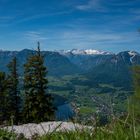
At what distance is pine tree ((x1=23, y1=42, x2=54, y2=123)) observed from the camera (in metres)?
51.4

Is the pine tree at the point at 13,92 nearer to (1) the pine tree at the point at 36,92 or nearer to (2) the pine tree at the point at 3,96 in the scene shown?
(2) the pine tree at the point at 3,96

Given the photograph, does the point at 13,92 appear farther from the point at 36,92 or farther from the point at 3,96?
the point at 36,92

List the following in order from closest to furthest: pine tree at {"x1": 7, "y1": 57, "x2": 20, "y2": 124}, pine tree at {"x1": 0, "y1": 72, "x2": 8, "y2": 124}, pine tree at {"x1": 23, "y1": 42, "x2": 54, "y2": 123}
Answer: pine tree at {"x1": 23, "y1": 42, "x2": 54, "y2": 123} → pine tree at {"x1": 0, "y1": 72, "x2": 8, "y2": 124} → pine tree at {"x1": 7, "y1": 57, "x2": 20, "y2": 124}

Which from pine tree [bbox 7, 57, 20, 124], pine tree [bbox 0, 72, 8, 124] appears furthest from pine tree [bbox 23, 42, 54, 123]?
pine tree [bbox 7, 57, 20, 124]

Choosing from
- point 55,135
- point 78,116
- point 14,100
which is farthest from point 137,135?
point 14,100

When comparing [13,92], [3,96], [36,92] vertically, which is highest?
[36,92]

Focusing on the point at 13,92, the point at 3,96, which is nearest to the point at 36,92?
the point at 3,96

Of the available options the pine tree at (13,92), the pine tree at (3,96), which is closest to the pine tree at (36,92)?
the pine tree at (3,96)

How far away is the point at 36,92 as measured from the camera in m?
53.7

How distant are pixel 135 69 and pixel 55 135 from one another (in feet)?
138

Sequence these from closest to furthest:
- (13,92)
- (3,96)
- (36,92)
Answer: (36,92), (3,96), (13,92)

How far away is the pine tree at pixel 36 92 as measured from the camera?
5138 cm

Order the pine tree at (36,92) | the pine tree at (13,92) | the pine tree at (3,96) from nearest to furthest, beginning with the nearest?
the pine tree at (36,92) < the pine tree at (3,96) < the pine tree at (13,92)

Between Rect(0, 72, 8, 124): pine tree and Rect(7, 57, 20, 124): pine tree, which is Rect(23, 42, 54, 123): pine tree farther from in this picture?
Rect(7, 57, 20, 124): pine tree
